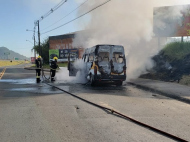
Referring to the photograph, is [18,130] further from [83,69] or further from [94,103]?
[83,69]

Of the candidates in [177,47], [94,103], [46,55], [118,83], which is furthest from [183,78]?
[46,55]

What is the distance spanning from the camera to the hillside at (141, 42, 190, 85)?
1384cm

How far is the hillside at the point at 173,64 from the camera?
1384 centimetres

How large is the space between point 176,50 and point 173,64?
1.91m

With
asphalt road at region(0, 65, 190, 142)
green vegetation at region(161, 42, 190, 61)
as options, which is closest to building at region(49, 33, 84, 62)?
green vegetation at region(161, 42, 190, 61)

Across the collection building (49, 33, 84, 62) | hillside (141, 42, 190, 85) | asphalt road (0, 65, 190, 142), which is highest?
building (49, 33, 84, 62)

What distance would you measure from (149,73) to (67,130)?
40.7 ft

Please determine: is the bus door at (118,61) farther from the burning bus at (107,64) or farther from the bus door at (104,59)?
the bus door at (104,59)

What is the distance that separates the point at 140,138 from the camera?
421cm

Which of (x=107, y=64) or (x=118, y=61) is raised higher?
(x=118, y=61)

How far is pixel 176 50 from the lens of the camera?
17156mm

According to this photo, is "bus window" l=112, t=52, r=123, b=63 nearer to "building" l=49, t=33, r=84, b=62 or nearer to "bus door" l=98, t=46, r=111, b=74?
"bus door" l=98, t=46, r=111, b=74

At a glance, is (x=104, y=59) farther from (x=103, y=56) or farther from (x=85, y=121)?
(x=85, y=121)

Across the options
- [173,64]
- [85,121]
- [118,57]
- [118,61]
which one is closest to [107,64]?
[118,61]
